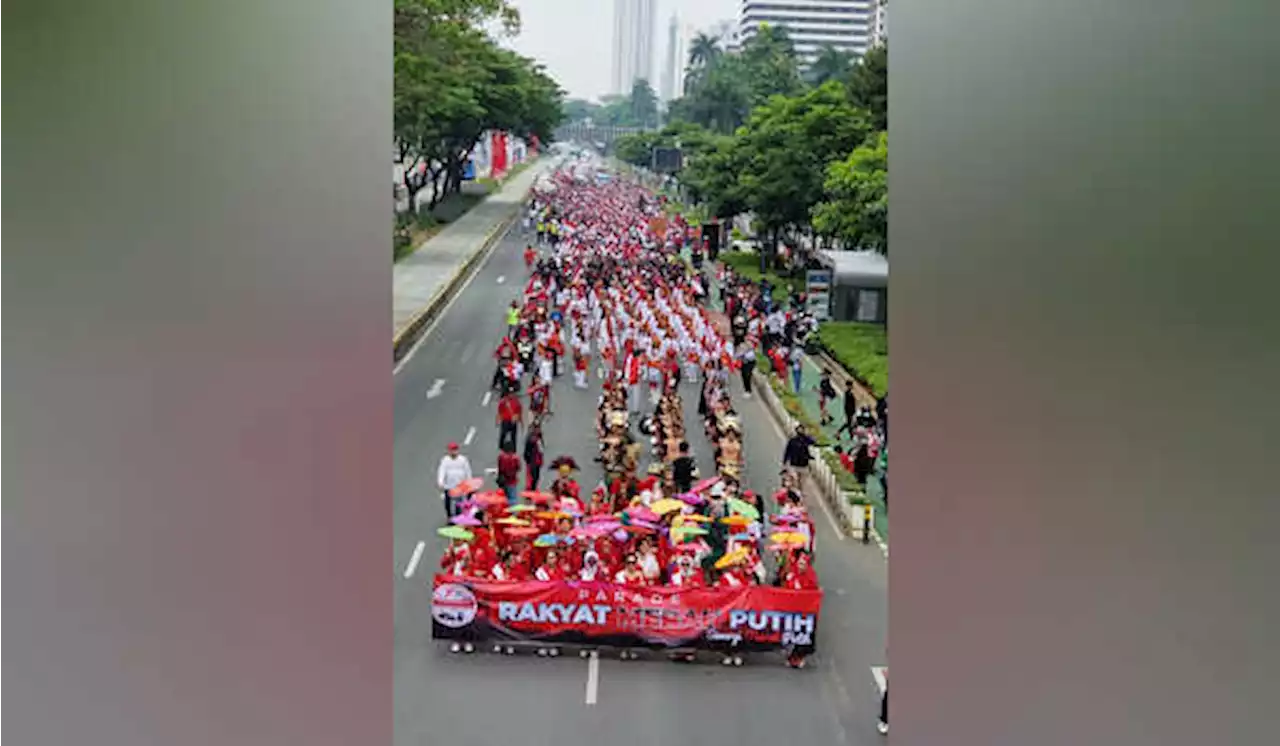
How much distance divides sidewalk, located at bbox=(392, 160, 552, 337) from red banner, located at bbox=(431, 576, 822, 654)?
7.33 m

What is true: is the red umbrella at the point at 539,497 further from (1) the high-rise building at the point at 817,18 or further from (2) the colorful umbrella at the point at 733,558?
(1) the high-rise building at the point at 817,18

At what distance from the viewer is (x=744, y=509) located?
895 cm

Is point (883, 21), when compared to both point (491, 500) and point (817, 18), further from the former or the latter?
point (817, 18)

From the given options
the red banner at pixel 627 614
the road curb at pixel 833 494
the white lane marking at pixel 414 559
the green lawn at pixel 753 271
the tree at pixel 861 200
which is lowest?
the white lane marking at pixel 414 559

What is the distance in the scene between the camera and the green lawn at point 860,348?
18578 mm

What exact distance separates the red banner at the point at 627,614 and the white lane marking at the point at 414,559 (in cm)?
169

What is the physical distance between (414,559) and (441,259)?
936 inches

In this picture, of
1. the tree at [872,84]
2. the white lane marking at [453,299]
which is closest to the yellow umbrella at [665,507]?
the white lane marking at [453,299]
